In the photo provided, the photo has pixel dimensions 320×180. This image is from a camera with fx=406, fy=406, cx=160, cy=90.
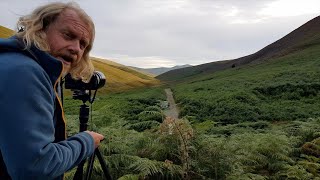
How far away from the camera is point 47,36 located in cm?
245

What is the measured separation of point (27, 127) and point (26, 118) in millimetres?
43

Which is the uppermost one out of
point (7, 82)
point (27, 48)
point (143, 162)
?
point (27, 48)

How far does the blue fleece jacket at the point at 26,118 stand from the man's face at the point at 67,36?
0.34 meters

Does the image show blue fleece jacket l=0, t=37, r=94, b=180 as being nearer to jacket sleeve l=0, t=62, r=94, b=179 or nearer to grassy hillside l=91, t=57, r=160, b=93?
jacket sleeve l=0, t=62, r=94, b=179

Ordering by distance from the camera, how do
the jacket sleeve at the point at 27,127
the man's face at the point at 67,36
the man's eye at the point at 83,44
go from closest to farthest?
the jacket sleeve at the point at 27,127 < the man's face at the point at 67,36 < the man's eye at the point at 83,44

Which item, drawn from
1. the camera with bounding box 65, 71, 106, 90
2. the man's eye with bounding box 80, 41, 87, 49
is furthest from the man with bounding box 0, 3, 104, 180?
the camera with bounding box 65, 71, 106, 90

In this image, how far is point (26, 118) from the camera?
1.92 m

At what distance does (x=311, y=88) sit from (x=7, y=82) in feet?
99.0

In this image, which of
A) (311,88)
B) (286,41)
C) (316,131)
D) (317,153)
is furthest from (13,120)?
(286,41)

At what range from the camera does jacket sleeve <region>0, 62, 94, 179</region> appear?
1.91 meters

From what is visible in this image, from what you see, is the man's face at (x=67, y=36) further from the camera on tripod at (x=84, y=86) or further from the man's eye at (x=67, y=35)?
the camera on tripod at (x=84, y=86)

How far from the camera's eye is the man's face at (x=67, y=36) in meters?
2.49

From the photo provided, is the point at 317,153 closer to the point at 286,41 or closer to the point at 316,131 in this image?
the point at 316,131

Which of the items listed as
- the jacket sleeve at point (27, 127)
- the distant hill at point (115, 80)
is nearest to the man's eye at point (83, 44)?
the jacket sleeve at point (27, 127)
